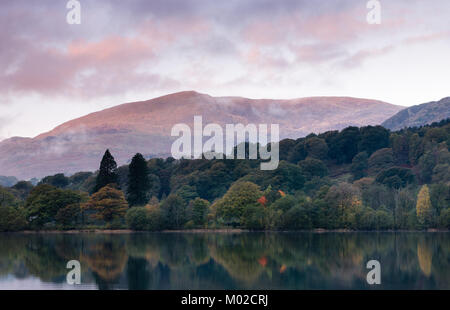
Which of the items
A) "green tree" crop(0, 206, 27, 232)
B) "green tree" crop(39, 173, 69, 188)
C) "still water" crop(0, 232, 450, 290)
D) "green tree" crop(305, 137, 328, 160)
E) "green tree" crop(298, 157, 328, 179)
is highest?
"green tree" crop(305, 137, 328, 160)

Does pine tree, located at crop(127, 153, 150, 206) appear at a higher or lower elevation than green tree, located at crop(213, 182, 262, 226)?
higher

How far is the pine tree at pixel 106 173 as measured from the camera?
92125 millimetres

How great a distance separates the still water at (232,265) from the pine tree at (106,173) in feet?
115

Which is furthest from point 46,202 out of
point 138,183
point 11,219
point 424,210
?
point 424,210

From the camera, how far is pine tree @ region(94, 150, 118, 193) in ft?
302

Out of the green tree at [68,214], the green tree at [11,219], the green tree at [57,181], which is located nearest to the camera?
the green tree at [11,219]

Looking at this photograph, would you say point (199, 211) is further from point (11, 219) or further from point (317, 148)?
point (317, 148)

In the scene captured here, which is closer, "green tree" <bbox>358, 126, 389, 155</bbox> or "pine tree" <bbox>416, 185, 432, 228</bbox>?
"pine tree" <bbox>416, 185, 432, 228</bbox>

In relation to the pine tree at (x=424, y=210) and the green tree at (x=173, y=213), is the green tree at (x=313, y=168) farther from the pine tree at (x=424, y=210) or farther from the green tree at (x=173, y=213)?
the pine tree at (x=424, y=210)

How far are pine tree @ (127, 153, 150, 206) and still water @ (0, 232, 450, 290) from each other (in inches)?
1372

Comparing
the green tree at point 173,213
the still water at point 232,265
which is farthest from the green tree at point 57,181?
the still water at point 232,265

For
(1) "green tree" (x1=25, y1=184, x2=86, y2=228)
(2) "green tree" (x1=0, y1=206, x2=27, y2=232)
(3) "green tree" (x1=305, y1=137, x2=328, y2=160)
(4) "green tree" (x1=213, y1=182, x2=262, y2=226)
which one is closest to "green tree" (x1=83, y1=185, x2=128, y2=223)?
(1) "green tree" (x1=25, y1=184, x2=86, y2=228)

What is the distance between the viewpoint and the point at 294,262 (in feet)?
132

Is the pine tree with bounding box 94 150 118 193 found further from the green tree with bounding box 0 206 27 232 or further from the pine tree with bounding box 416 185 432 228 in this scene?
the pine tree with bounding box 416 185 432 228
